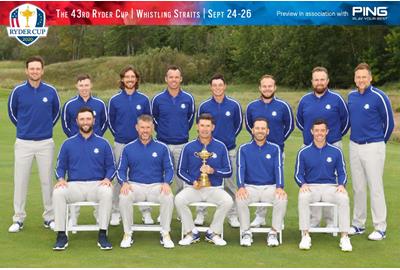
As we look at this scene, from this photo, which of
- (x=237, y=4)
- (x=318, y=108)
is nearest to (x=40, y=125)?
(x=318, y=108)

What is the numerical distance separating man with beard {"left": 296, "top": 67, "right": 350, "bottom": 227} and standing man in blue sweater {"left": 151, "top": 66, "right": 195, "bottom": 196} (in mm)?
1424

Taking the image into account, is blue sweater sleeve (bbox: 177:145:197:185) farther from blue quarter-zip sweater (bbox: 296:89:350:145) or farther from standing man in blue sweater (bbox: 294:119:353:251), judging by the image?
blue quarter-zip sweater (bbox: 296:89:350:145)

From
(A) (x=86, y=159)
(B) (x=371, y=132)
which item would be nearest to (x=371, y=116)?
(B) (x=371, y=132)

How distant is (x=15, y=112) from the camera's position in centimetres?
841

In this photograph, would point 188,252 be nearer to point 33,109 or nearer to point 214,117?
point 214,117

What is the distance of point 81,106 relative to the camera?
846 cm

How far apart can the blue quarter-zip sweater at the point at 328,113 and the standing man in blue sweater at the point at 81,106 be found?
237 cm

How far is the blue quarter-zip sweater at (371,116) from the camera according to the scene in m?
7.90

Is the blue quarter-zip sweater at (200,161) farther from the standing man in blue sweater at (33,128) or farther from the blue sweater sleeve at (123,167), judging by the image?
the standing man in blue sweater at (33,128)

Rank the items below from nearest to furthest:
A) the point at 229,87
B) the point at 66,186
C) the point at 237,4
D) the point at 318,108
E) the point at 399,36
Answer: the point at 66,186, the point at 318,108, the point at 237,4, the point at 399,36, the point at 229,87

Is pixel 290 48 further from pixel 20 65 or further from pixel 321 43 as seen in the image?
pixel 20 65

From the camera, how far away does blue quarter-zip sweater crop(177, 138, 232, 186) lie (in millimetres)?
8000

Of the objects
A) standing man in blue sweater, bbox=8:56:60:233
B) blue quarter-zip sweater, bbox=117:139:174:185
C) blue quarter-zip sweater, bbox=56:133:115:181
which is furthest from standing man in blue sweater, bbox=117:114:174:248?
standing man in blue sweater, bbox=8:56:60:233

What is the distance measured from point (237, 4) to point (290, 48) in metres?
33.0
